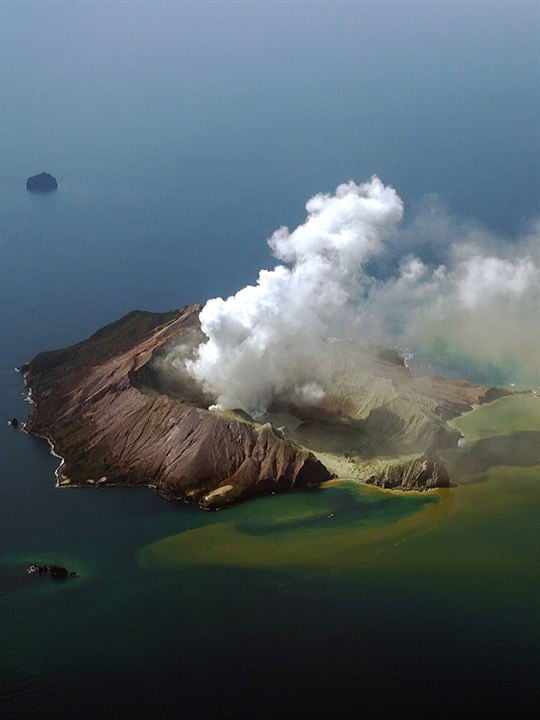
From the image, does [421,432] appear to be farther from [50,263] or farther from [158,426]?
[50,263]

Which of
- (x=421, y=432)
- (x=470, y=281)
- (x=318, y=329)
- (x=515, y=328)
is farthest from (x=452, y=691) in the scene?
(x=470, y=281)

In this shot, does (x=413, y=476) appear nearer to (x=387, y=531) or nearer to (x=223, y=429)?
(x=387, y=531)

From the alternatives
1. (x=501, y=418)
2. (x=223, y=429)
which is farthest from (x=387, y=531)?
(x=501, y=418)

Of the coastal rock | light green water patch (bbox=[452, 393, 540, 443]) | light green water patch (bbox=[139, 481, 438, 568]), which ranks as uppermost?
light green water patch (bbox=[452, 393, 540, 443])

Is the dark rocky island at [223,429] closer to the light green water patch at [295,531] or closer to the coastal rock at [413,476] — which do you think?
the coastal rock at [413,476]

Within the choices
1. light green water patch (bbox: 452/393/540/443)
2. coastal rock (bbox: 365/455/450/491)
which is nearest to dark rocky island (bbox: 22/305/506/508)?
coastal rock (bbox: 365/455/450/491)

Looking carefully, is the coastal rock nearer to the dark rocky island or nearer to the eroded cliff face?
the dark rocky island
